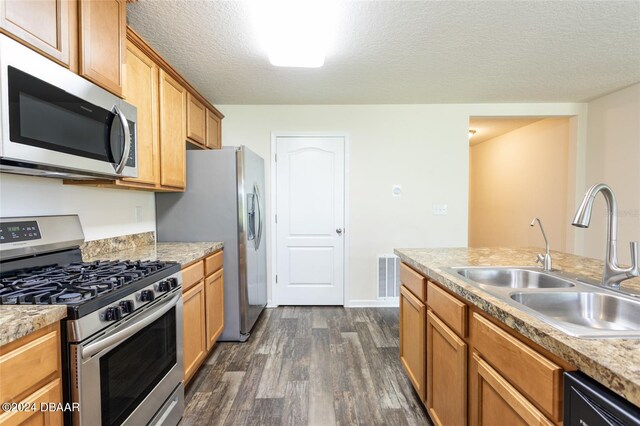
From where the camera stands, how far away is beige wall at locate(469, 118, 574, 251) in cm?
377

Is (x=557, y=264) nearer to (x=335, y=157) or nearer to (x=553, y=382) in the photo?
(x=553, y=382)

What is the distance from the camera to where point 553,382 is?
72 cm

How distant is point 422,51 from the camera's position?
2.24 metres

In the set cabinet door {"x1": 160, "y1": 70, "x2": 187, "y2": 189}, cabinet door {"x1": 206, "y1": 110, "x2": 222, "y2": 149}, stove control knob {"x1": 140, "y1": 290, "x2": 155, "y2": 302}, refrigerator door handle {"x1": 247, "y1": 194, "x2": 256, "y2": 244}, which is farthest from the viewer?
cabinet door {"x1": 206, "y1": 110, "x2": 222, "y2": 149}

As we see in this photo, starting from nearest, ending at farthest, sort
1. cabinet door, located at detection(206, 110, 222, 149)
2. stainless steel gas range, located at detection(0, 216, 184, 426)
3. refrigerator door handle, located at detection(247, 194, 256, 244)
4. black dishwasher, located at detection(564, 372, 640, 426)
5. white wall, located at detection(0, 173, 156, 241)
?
1. black dishwasher, located at detection(564, 372, 640, 426)
2. stainless steel gas range, located at detection(0, 216, 184, 426)
3. white wall, located at detection(0, 173, 156, 241)
4. refrigerator door handle, located at detection(247, 194, 256, 244)
5. cabinet door, located at detection(206, 110, 222, 149)

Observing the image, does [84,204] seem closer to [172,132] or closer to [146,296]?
[172,132]

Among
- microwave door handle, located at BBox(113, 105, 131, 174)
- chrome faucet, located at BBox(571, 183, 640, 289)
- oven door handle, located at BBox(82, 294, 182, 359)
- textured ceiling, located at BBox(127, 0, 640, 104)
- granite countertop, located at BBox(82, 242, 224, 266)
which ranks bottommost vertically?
oven door handle, located at BBox(82, 294, 182, 359)

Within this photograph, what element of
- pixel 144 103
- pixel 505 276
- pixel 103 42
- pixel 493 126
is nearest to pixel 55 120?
pixel 103 42

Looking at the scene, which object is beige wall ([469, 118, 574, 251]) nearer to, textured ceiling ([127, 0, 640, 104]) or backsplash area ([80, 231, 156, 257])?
textured ceiling ([127, 0, 640, 104])

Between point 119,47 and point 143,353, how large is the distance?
1.57 m

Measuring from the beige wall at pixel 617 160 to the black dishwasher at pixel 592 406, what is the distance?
3.32 m

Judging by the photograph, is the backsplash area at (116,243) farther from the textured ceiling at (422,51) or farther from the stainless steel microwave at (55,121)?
the textured ceiling at (422,51)

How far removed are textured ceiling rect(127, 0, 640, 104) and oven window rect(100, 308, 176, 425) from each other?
1.82 metres

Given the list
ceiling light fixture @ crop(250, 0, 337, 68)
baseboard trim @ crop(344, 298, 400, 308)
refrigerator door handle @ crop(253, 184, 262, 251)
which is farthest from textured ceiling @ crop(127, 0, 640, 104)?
baseboard trim @ crop(344, 298, 400, 308)
